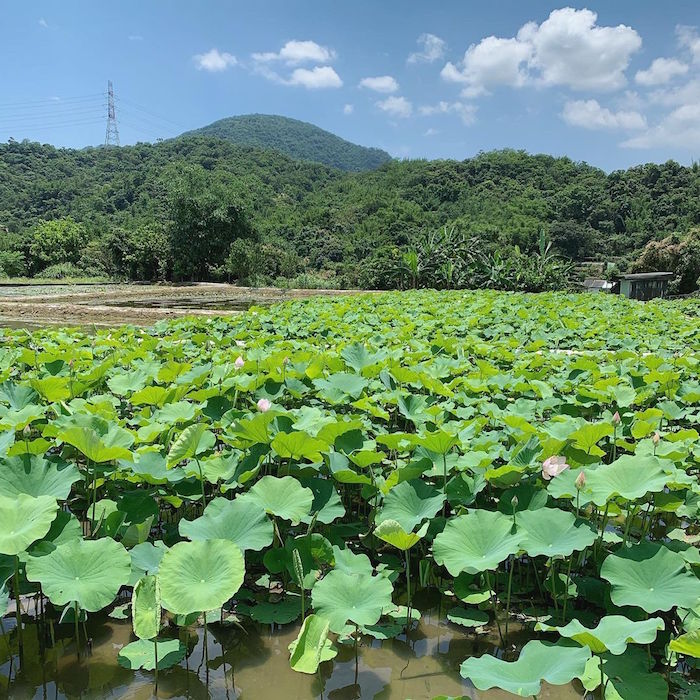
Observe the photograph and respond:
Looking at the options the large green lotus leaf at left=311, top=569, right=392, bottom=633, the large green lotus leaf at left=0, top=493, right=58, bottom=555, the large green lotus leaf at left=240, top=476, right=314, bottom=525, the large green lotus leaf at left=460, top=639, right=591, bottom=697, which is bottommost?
the large green lotus leaf at left=311, top=569, right=392, bottom=633

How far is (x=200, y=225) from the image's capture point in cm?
3062

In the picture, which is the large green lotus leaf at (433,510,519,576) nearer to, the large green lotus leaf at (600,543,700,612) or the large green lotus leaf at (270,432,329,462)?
the large green lotus leaf at (600,543,700,612)

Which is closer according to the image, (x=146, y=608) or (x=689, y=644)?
(x=689, y=644)

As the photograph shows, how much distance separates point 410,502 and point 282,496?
0.44m

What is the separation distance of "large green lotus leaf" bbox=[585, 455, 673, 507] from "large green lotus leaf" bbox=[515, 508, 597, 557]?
13cm

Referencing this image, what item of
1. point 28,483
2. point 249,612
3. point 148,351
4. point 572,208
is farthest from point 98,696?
point 572,208

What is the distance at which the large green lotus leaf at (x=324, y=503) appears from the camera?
6.48 feet

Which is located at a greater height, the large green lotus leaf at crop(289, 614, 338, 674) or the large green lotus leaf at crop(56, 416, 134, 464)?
the large green lotus leaf at crop(56, 416, 134, 464)

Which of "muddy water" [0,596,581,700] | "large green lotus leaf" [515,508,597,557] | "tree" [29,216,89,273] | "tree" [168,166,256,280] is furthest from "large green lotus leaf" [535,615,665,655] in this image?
"tree" [29,216,89,273]

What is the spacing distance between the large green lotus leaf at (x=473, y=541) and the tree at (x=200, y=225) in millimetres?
30596

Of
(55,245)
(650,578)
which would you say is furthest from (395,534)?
(55,245)

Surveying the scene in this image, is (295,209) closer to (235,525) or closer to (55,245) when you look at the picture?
(55,245)

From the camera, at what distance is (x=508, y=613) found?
6.32ft

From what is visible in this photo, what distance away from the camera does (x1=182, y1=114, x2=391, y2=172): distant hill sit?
122 m
